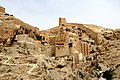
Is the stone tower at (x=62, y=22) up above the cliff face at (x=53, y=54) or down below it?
above

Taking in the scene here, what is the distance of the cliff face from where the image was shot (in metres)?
37.0

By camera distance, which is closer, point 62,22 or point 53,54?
point 53,54

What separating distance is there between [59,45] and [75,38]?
6780mm

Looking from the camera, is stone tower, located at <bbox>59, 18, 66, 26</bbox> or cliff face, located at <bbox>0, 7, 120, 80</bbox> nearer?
cliff face, located at <bbox>0, 7, 120, 80</bbox>

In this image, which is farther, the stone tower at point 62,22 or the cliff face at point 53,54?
the stone tower at point 62,22

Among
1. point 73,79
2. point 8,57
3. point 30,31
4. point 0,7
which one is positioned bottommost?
point 73,79

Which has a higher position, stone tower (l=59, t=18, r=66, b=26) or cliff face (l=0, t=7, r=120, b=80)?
stone tower (l=59, t=18, r=66, b=26)

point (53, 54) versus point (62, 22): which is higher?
point (62, 22)

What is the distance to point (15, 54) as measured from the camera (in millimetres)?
40188

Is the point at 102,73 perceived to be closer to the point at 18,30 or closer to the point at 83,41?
the point at 83,41

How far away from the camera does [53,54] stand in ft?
156

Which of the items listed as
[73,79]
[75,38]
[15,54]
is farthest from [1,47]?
[75,38]

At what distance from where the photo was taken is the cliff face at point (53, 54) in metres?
37.0

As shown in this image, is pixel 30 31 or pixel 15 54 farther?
pixel 30 31
